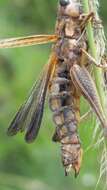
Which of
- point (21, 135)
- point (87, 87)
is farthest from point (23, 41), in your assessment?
point (21, 135)

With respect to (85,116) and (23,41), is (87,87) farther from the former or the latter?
(23,41)

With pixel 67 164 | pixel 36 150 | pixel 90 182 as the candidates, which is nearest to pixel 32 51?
pixel 36 150

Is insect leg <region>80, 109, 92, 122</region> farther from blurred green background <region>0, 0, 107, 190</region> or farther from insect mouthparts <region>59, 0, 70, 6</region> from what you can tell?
blurred green background <region>0, 0, 107, 190</region>

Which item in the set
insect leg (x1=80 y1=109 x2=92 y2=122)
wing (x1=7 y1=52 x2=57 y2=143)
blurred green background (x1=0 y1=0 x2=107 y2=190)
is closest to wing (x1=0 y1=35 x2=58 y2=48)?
wing (x1=7 y1=52 x2=57 y2=143)

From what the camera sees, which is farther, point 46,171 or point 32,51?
point 32,51

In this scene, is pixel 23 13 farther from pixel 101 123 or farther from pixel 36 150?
pixel 101 123

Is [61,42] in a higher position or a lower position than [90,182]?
higher
